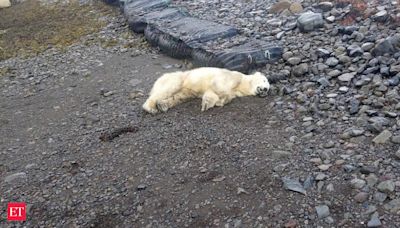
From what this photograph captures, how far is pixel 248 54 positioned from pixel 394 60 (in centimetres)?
220

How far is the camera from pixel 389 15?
7520 millimetres

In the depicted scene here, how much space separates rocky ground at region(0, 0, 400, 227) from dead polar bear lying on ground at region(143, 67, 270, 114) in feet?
0.47

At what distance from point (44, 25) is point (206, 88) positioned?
7495 millimetres

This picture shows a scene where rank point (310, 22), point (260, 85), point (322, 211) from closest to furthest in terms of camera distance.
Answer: point (322, 211), point (260, 85), point (310, 22)

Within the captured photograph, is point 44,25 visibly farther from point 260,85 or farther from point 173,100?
point 260,85

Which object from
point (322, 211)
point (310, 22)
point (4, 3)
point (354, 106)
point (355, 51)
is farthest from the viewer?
point (4, 3)

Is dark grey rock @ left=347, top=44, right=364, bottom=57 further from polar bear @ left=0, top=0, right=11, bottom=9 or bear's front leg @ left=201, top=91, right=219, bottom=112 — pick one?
polar bear @ left=0, top=0, right=11, bottom=9

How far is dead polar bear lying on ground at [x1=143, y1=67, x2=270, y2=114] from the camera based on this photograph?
646 cm

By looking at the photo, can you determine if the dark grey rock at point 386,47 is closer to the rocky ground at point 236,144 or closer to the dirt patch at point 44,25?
the rocky ground at point 236,144

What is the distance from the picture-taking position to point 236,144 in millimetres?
5496

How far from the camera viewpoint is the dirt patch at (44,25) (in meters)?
11.0

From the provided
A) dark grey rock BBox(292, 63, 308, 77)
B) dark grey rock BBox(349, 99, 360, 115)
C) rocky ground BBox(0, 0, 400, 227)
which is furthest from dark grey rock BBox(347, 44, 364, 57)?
dark grey rock BBox(349, 99, 360, 115)

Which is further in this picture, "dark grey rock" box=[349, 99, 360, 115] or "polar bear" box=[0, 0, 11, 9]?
"polar bear" box=[0, 0, 11, 9]

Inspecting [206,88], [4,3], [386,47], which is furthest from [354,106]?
[4,3]
